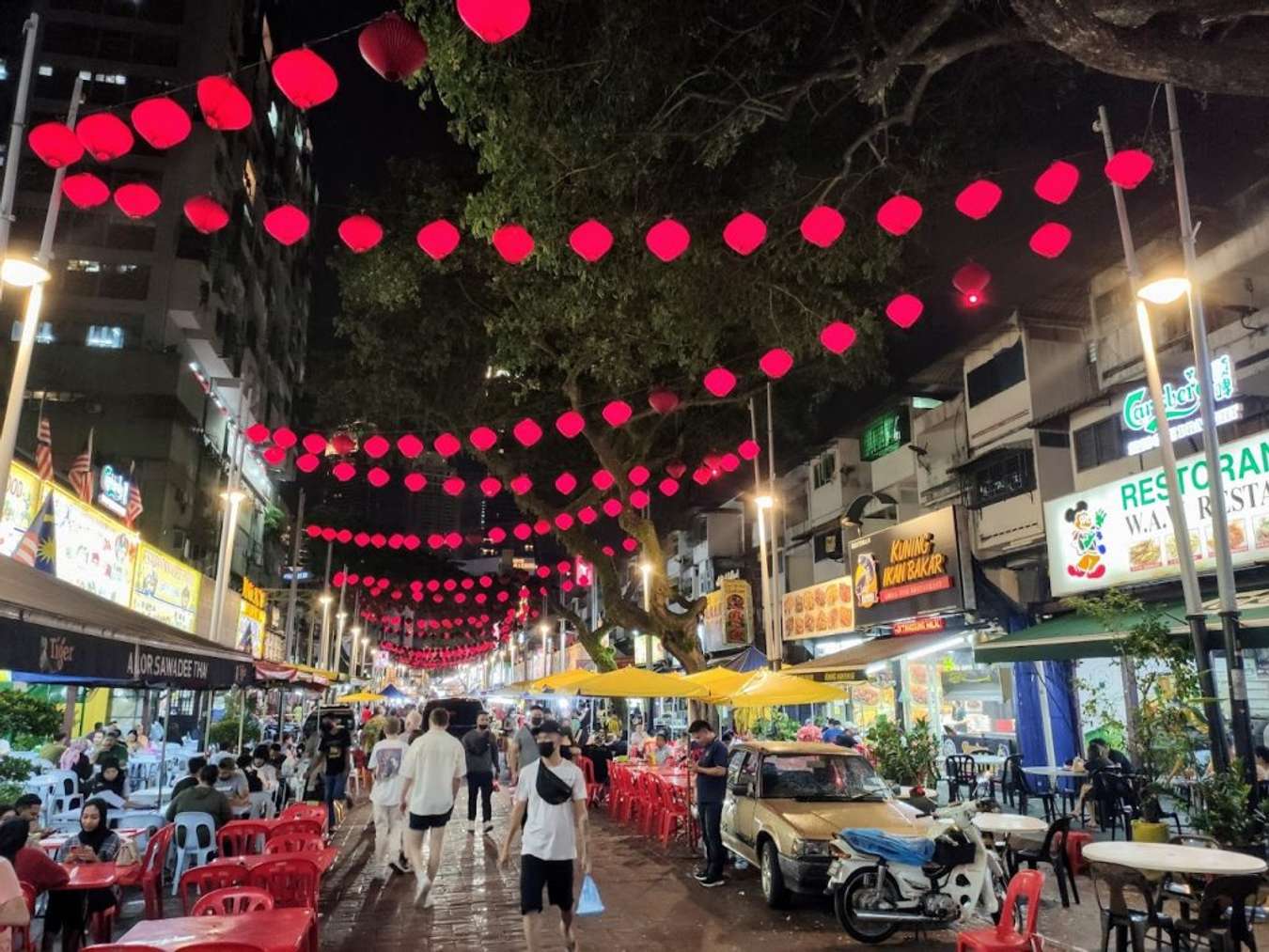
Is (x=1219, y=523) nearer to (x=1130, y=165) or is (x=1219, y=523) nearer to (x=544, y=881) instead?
(x=1130, y=165)

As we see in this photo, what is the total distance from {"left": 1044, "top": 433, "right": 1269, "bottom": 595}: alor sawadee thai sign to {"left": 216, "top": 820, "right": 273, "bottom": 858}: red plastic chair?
37.6 ft

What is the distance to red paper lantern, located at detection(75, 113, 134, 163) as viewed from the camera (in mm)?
7840

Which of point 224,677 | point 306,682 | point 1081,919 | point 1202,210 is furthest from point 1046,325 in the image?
point 306,682

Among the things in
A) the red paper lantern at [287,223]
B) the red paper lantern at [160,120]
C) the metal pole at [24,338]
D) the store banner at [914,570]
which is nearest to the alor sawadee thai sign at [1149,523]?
the store banner at [914,570]

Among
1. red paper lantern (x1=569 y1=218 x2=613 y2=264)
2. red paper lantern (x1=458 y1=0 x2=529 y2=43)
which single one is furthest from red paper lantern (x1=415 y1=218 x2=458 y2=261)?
red paper lantern (x1=458 y1=0 x2=529 y2=43)

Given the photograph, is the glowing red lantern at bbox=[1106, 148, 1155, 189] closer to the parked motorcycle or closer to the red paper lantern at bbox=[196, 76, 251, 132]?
the parked motorcycle

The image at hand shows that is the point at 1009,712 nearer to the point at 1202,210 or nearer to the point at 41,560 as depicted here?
the point at 1202,210

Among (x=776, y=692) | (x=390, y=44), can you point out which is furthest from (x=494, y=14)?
(x=776, y=692)

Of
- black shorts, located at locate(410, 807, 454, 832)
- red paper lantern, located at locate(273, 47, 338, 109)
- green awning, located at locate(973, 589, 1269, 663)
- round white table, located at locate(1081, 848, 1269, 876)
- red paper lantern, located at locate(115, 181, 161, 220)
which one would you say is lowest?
black shorts, located at locate(410, 807, 454, 832)

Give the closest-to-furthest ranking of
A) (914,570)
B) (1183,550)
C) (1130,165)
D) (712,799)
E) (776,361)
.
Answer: (1130,165)
(1183,550)
(712,799)
(776,361)
(914,570)

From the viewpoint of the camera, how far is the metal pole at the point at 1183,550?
9.72 meters

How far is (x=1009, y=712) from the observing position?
20766 mm

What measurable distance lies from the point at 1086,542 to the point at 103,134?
15.6 m

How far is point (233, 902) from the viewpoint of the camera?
240 inches
